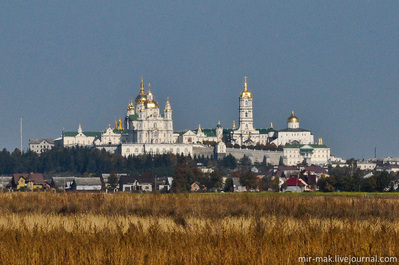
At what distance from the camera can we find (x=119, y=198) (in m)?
33.6

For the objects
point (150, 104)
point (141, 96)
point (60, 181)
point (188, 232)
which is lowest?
point (188, 232)

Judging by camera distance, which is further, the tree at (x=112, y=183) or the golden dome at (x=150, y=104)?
the golden dome at (x=150, y=104)

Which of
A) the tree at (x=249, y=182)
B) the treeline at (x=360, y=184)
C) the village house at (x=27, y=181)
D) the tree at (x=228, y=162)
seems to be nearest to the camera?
the treeline at (x=360, y=184)

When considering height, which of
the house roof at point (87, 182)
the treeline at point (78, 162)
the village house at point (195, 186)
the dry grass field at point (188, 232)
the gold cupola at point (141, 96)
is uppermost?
the gold cupola at point (141, 96)

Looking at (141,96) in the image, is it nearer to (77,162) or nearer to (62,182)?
(77,162)

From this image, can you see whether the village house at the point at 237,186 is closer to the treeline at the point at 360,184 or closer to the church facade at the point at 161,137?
the treeline at the point at 360,184

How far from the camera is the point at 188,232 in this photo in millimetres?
21672

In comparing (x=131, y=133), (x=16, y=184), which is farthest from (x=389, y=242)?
(x=131, y=133)

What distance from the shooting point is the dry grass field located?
58.8ft

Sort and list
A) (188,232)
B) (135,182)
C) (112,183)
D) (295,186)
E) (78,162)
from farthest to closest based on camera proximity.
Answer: (78,162), (135,182), (112,183), (295,186), (188,232)

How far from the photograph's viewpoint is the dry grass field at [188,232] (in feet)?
58.8

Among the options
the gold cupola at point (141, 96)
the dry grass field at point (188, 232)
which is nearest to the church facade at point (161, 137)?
the gold cupola at point (141, 96)

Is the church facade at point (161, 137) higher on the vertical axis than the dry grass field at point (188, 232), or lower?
higher

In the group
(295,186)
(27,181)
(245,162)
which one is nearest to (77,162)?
(245,162)
